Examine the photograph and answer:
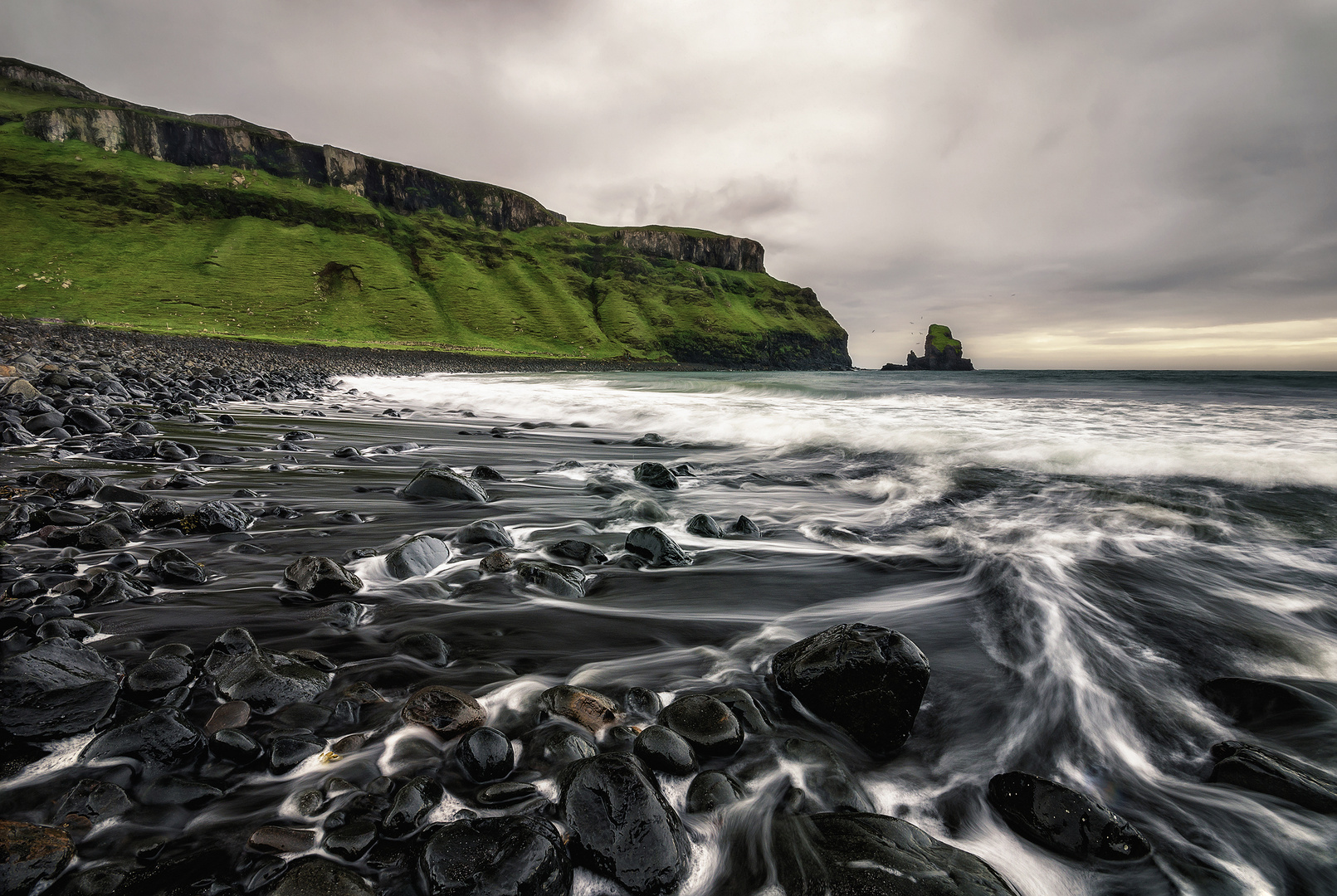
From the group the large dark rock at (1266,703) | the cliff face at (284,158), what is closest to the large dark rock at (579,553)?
the large dark rock at (1266,703)

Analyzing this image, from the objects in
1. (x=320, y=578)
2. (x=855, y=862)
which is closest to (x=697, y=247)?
(x=320, y=578)

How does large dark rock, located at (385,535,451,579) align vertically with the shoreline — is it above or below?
below

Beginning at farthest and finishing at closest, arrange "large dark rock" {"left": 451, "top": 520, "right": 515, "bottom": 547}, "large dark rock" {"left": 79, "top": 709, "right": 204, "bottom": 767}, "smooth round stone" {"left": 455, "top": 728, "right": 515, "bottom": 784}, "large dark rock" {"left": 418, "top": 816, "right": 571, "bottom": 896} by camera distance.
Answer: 1. "large dark rock" {"left": 451, "top": 520, "right": 515, "bottom": 547}
2. "smooth round stone" {"left": 455, "top": 728, "right": 515, "bottom": 784}
3. "large dark rock" {"left": 79, "top": 709, "right": 204, "bottom": 767}
4. "large dark rock" {"left": 418, "top": 816, "right": 571, "bottom": 896}

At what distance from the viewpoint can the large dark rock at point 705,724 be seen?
6.85 ft

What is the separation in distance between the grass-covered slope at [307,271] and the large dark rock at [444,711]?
70882 mm

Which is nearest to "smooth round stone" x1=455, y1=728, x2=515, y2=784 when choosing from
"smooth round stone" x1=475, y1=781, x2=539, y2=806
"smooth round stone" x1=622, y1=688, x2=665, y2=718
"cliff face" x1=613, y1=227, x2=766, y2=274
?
"smooth round stone" x1=475, y1=781, x2=539, y2=806

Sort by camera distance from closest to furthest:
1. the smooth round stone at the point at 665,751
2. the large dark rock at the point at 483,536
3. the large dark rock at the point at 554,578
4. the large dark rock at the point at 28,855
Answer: the large dark rock at the point at 28,855 < the smooth round stone at the point at 665,751 < the large dark rock at the point at 554,578 < the large dark rock at the point at 483,536

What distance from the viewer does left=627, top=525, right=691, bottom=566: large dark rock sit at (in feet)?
13.7

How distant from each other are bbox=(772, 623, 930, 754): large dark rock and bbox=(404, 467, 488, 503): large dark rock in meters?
4.18

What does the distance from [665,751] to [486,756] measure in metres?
0.63

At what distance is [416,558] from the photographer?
12.0 feet

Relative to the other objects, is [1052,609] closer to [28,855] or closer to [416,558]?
[416,558]

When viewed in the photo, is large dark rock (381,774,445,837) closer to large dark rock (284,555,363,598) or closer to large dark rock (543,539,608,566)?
large dark rock (284,555,363,598)

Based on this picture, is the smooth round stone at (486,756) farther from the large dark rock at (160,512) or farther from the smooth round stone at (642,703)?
the large dark rock at (160,512)
